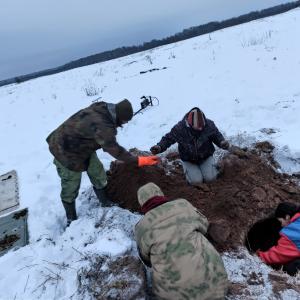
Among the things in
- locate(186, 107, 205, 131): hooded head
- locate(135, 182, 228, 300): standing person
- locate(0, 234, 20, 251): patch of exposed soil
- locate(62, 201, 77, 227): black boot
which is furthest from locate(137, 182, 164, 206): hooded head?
locate(0, 234, 20, 251): patch of exposed soil

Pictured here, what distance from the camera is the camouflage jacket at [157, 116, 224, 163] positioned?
184 inches

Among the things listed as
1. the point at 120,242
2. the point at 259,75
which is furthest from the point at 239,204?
the point at 259,75

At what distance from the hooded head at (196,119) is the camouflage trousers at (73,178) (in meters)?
1.19

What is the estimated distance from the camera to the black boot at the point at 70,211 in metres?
4.29

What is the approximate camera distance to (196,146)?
4.75 metres

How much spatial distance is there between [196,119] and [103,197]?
1.44 m

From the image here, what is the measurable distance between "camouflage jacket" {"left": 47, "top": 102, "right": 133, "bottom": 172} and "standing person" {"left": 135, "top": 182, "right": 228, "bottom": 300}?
3.54 feet

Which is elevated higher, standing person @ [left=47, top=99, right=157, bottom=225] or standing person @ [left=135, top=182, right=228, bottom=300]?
standing person @ [left=47, top=99, right=157, bottom=225]

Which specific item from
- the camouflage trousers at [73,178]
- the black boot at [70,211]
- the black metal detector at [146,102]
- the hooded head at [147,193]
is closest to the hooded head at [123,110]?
the camouflage trousers at [73,178]

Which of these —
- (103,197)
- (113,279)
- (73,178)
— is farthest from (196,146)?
(113,279)

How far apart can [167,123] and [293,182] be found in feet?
8.76

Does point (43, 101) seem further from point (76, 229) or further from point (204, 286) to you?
point (204, 286)

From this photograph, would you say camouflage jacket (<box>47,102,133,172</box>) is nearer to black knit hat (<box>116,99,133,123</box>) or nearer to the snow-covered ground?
black knit hat (<box>116,99,133,123</box>)

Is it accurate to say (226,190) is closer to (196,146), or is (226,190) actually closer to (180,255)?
(196,146)
